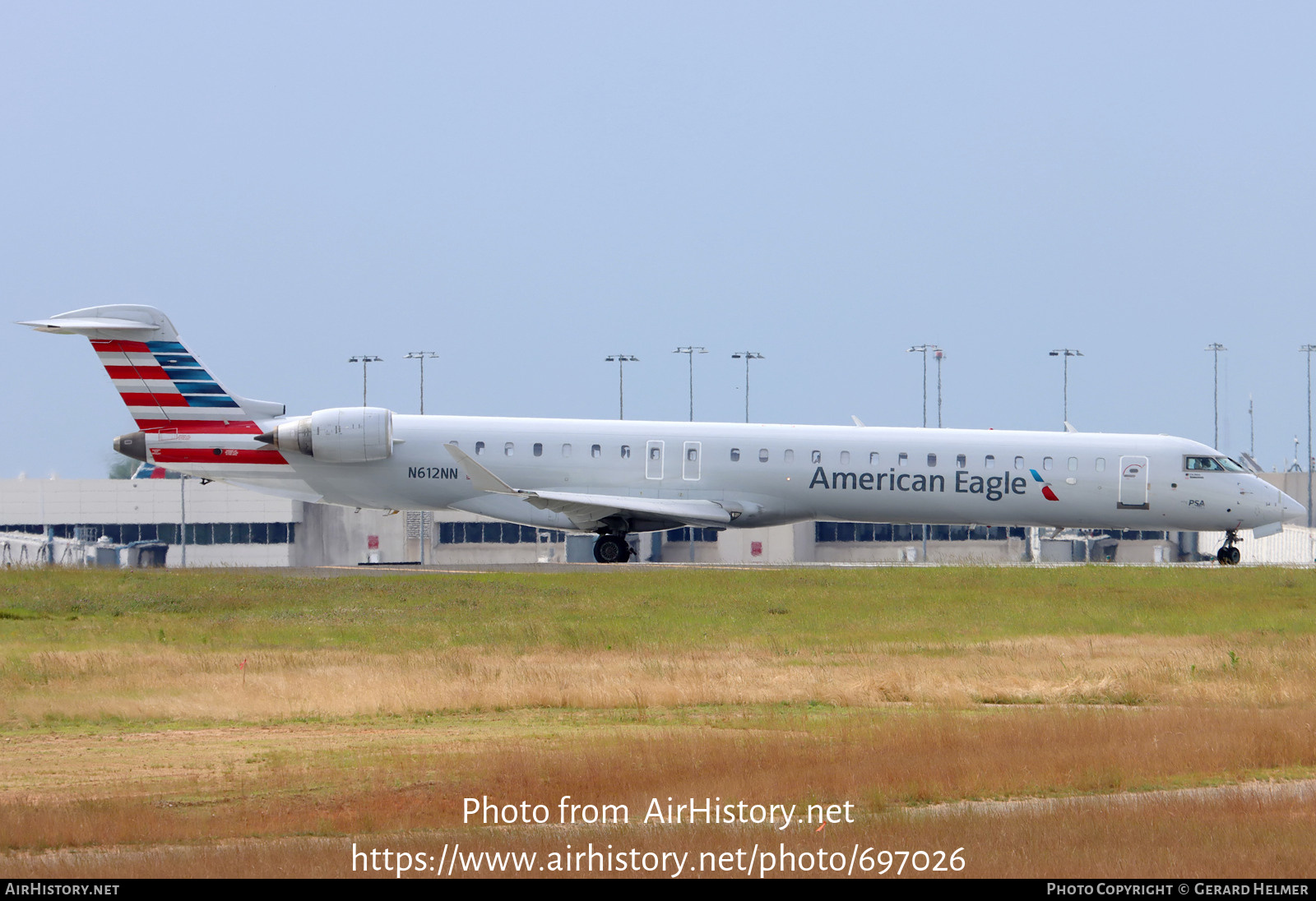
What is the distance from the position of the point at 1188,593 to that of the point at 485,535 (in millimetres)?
47338

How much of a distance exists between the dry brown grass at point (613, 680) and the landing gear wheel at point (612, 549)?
1525 cm

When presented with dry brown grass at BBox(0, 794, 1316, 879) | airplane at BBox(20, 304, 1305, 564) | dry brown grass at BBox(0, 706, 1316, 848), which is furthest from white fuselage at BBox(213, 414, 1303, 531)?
dry brown grass at BBox(0, 794, 1316, 879)

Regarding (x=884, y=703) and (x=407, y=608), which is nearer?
A: (x=884, y=703)

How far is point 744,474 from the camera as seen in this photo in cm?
3650

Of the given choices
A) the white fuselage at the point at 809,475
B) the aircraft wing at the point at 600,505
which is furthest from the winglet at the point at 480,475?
the white fuselage at the point at 809,475

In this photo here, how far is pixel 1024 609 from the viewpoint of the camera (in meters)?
27.7

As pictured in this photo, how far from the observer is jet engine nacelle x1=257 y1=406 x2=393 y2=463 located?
117 feet

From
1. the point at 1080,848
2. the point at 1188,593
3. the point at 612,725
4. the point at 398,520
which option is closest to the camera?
the point at 1080,848

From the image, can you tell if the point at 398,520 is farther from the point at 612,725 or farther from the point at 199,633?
the point at 612,725

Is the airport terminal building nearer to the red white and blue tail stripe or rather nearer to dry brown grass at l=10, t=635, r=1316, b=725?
the red white and blue tail stripe

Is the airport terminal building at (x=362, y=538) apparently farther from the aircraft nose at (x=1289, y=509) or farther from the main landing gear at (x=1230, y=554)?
the aircraft nose at (x=1289, y=509)
